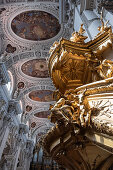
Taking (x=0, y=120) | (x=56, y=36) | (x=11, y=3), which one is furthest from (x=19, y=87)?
(x=11, y=3)

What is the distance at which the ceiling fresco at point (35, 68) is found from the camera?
1239cm

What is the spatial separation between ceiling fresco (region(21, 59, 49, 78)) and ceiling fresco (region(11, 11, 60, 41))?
7.28 ft

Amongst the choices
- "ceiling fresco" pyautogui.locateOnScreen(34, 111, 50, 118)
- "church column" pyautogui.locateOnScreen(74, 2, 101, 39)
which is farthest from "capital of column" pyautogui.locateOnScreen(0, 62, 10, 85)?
"ceiling fresco" pyautogui.locateOnScreen(34, 111, 50, 118)

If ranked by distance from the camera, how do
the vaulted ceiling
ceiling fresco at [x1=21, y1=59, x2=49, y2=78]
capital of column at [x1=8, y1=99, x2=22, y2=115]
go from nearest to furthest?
1. the vaulted ceiling
2. capital of column at [x1=8, y1=99, x2=22, y2=115]
3. ceiling fresco at [x1=21, y1=59, x2=49, y2=78]

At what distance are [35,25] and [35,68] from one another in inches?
157

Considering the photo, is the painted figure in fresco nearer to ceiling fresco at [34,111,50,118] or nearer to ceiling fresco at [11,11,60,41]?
ceiling fresco at [11,11,60,41]

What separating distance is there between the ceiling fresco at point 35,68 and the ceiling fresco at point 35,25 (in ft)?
7.28

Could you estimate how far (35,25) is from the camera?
33.7 feet

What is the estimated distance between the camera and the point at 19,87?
13312mm

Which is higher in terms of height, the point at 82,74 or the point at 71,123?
the point at 82,74

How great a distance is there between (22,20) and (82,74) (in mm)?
9093

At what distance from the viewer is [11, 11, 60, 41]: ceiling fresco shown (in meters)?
9.88

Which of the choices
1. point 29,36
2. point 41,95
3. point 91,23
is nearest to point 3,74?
point 29,36

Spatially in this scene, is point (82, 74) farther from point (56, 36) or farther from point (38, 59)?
point (38, 59)
